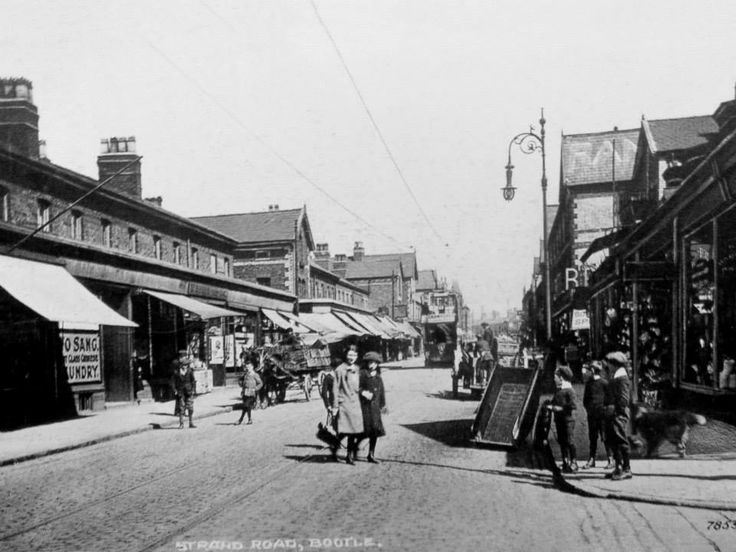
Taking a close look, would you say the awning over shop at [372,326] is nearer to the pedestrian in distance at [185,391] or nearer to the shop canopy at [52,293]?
the shop canopy at [52,293]

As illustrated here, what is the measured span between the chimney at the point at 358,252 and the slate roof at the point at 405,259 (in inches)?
31.2

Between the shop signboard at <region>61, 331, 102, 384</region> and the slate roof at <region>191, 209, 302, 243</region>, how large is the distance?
25.4m

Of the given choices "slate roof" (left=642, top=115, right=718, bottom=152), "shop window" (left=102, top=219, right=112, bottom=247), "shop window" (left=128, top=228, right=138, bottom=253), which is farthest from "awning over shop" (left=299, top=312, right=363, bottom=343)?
"slate roof" (left=642, top=115, right=718, bottom=152)

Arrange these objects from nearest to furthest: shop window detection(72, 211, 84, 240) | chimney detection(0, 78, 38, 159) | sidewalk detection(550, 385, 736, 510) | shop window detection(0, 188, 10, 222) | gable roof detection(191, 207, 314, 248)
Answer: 1. sidewalk detection(550, 385, 736, 510)
2. shop window detection(0, 188, 10, 222)
3. chimney detection(0, 78, 38, 159)
4. shop window detection(72, 211, 84, 240)
5. gable roof detection(191, 207, 314, 248)

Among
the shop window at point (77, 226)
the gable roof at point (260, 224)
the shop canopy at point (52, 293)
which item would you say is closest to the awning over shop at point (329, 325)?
the gable roof at point (260, 224)

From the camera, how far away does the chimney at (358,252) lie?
8381 centimetres

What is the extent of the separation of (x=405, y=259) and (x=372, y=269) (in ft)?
33.0

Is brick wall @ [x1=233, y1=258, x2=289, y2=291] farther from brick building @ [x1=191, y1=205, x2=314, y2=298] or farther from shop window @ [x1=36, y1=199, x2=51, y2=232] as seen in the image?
shop window @ [x1=36, y1=199, x2=51, y2=232]

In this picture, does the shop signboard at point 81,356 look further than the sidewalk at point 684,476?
Yes

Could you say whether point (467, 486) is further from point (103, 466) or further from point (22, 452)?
point (22, 452)

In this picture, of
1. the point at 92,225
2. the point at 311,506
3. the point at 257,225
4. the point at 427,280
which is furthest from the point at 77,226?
the point at 427,280

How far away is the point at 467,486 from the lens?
28.1 ft

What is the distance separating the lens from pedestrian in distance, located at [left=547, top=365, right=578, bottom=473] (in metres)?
9.52

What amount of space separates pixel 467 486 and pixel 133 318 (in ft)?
54.8
